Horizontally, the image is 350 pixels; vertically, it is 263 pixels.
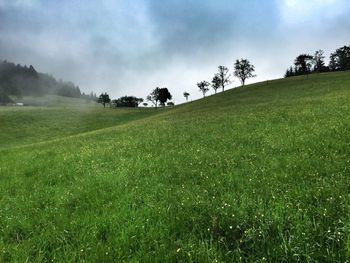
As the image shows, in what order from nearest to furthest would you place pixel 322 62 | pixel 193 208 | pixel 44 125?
pixel 193 208 < pixel 44 125 < pixel 322 62

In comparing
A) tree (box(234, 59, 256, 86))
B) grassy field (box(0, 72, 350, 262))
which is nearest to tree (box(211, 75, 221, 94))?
tree (box(234, 59, 256, 86))

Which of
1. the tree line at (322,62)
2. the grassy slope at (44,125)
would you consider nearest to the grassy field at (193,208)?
the grassy slope at (44,125)

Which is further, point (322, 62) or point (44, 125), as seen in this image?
point (322, 62)

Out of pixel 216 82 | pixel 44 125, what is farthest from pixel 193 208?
pixel 216 82

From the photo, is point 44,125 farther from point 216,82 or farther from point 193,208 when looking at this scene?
point 216,82

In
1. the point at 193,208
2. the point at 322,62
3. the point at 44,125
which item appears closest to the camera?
the point at 193,208

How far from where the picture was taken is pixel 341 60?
16362 cm

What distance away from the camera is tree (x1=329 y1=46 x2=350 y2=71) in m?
152

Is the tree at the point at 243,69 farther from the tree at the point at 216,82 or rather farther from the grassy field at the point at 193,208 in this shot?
the grassy field at the point at 193,208

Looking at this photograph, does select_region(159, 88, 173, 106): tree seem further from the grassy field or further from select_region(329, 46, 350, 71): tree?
the grassy field


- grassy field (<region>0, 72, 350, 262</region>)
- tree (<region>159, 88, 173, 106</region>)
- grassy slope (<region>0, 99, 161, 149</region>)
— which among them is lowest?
grassy field (<region>0, 72, 350, 262</region>)

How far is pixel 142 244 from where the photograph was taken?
6.35 metres

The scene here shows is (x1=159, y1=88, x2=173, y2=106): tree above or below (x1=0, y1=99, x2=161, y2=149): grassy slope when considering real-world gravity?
above

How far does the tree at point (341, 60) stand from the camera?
152m
